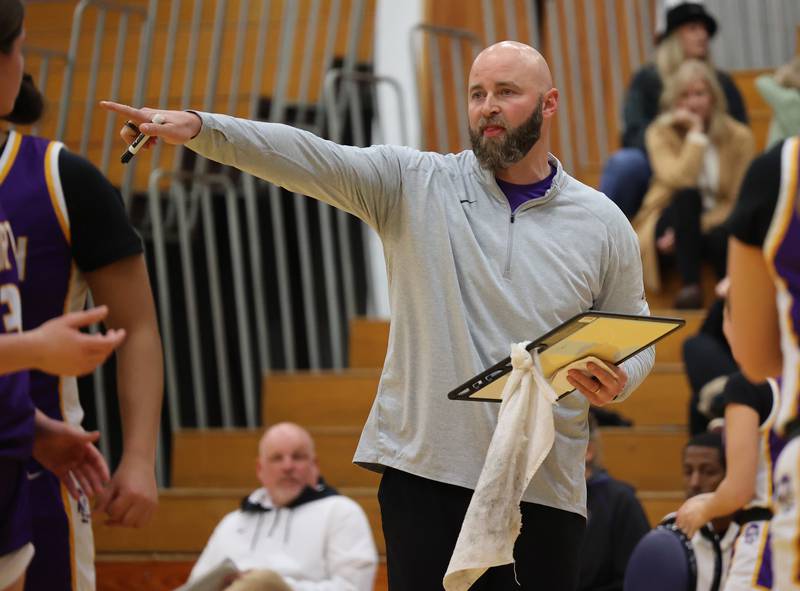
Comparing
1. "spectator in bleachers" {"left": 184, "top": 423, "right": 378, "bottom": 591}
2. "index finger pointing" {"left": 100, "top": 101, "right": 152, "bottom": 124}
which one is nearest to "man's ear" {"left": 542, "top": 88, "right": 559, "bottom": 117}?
"index finger pointing" {"left": 100, "top": 101, "right": 152, "bottom": 124}

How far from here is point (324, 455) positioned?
19.1 feet

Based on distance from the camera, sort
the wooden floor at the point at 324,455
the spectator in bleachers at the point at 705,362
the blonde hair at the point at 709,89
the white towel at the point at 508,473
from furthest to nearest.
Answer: the blonde hair at the point at 709,89
the wooden floor at the point at 324,455
the spectator in bleachers at the point at 705,362
the white towel at the point at 508,473

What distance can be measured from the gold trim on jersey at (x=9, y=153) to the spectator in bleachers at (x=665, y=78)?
459 cm

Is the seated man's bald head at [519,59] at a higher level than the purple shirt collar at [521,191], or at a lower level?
higher

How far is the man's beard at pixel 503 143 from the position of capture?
2908mm

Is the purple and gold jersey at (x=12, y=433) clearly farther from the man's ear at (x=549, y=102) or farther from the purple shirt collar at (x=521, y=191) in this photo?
the man's ear at (x=549, y=102)

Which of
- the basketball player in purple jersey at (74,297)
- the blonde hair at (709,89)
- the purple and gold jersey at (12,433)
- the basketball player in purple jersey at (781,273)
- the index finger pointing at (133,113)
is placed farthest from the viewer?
the blonde hair at (709,89)

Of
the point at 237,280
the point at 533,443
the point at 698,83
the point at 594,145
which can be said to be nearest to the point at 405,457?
the point at 533,443

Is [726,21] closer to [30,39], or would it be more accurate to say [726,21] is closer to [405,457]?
Result: [30,39]

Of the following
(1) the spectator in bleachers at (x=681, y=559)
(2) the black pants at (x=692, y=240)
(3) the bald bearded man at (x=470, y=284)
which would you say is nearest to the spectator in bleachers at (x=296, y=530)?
(1) the spectator in bleachers at (x=681, y=559)

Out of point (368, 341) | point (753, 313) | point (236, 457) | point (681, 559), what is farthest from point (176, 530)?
point (753, 313)

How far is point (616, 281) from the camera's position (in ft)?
9.70

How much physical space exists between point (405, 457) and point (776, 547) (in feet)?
3.41

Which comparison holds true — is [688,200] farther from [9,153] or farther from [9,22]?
[9,22]
